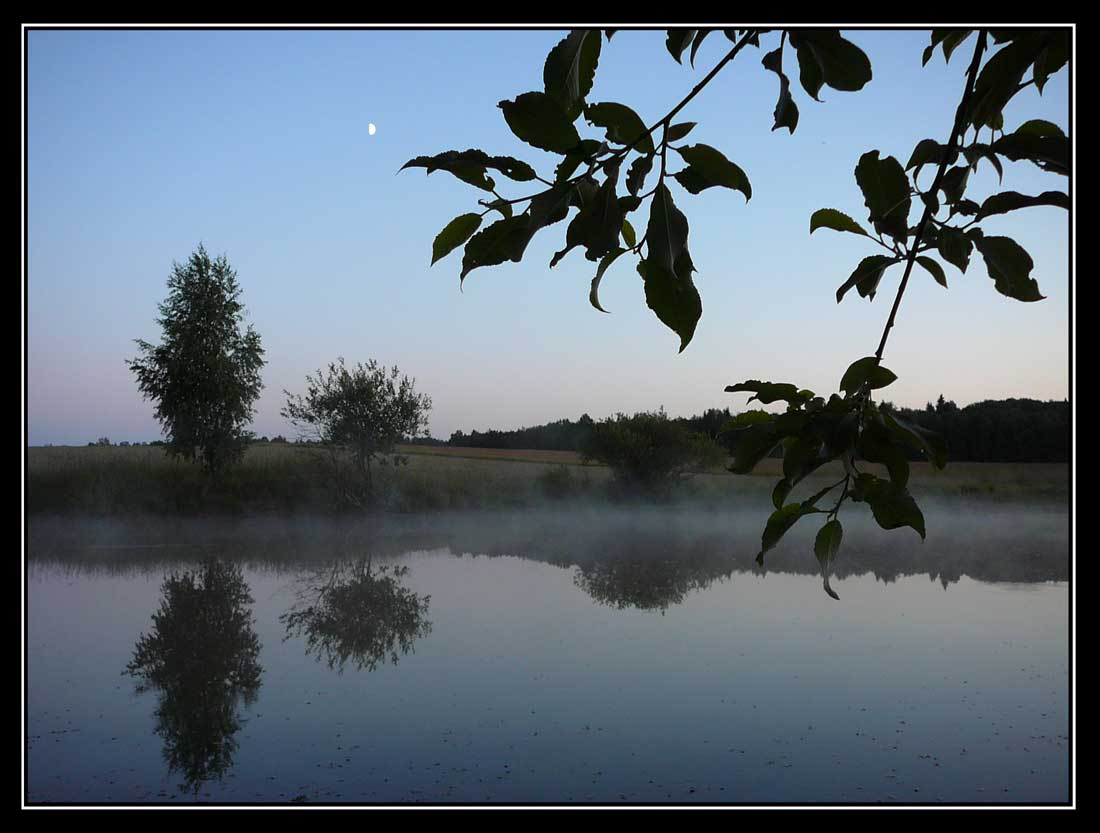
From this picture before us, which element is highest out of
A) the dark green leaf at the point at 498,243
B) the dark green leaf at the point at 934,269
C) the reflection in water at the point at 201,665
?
the dark green leaf at the point at 934,269

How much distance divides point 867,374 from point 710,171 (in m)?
0.20

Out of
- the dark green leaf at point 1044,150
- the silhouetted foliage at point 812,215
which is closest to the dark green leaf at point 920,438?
the silhouetted foliage at point 812,215

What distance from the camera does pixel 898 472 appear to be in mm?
530

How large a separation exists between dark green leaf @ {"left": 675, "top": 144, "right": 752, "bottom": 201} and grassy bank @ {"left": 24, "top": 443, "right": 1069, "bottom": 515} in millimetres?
18058

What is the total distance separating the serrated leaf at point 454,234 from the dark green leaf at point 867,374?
0.88ft

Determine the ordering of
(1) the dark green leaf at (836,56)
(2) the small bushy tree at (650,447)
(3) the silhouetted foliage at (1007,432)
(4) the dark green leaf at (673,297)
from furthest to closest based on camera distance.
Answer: (2) the small bushy tree at (650,447), (3) the silhouetted foliage at (1007,432), (1) the dark green leaf at (836,56), (4) the dark green leaf at (673,297)

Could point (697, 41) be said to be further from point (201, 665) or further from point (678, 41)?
point (201, 665)

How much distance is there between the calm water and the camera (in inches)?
297

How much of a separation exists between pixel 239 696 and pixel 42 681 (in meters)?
2.18

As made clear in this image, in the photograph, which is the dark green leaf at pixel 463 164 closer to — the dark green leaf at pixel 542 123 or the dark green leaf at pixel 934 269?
the dark green leaf at pixel 542 123

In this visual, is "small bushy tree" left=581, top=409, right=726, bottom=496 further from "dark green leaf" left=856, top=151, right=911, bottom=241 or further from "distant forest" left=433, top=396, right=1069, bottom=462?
"dark green leaf" left=856, top=151, right=911, bottom=241

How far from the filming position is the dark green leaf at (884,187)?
592 millimetres

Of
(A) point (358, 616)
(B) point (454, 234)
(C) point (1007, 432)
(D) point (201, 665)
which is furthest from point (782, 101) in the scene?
(C) point (1007, 432)

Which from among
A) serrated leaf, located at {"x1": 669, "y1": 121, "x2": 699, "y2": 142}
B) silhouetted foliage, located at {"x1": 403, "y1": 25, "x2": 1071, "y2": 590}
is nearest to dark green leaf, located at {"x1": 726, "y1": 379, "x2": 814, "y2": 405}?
silhouetted foliage, located at {"x1": 403, "y1": 25, "x2": 1071, "y2": 590}
